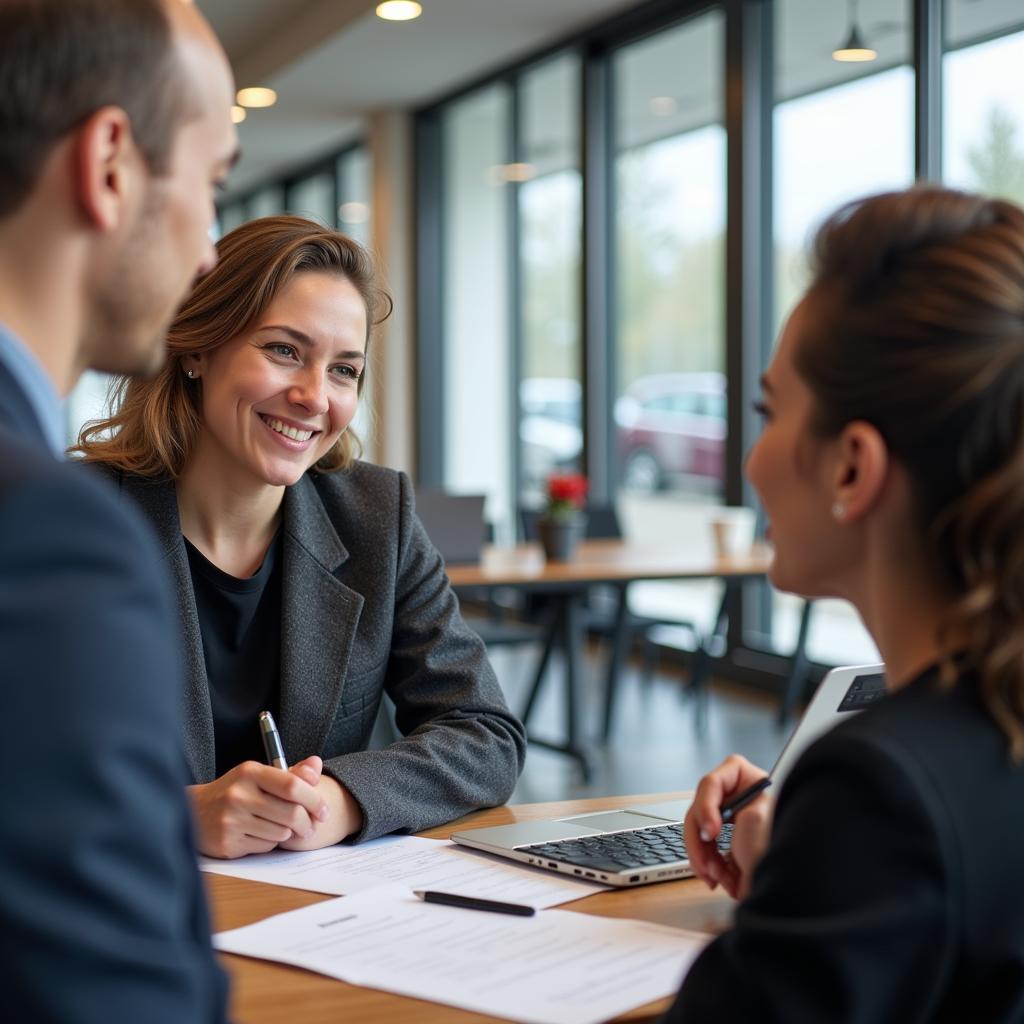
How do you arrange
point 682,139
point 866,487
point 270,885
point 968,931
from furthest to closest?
point 682,139 → point 270,885 → point 866,487 → point 968,931

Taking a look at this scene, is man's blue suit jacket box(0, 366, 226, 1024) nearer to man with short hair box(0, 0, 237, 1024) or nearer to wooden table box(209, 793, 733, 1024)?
man with short hair box(0, 0, 237, 1024)

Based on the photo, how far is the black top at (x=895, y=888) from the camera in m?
0.83

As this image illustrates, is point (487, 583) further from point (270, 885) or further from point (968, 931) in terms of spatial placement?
point (968, 931)

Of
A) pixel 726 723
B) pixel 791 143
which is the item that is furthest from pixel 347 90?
pixel 726 723

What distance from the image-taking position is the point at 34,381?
0.89 meters

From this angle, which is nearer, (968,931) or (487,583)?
(968,931)

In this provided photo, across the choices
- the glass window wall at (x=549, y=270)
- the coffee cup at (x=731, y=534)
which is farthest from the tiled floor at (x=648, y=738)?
the glass window wall at (x=549, y=270)

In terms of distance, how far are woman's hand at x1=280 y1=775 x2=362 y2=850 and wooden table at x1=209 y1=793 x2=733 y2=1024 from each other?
103mm

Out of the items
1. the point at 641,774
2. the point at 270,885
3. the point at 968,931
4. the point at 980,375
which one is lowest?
the point at 641,774

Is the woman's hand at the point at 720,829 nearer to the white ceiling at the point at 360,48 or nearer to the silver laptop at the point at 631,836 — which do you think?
the silver laptop at the point at 631,836

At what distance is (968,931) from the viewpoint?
0.84m

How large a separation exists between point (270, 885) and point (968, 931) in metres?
0.77

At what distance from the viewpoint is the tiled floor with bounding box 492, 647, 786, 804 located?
4.81m

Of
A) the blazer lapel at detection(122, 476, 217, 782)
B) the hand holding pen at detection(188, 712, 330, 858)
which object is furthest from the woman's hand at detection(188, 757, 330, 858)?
the blazer lapel at detection(122, 476, 217, 782)
